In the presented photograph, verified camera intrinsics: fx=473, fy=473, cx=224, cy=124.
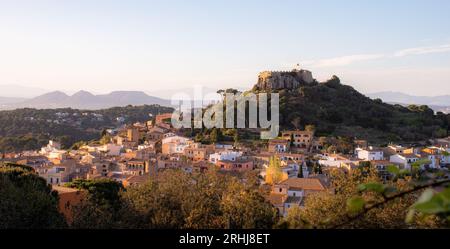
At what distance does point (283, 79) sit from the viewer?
61.8m

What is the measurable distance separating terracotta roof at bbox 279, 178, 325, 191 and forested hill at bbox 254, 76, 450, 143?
856 inches

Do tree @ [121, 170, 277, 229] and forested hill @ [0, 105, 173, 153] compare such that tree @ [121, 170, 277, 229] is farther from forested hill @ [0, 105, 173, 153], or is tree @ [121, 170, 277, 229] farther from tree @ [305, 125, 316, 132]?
forested hill @ [0, 105, 173, 153]

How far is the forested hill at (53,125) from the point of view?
45569mm

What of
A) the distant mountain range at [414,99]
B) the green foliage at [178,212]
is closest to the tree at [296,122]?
the green foliage at [178,212]

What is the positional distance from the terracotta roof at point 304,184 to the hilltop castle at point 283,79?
37574mm

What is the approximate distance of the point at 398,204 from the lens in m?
9.64

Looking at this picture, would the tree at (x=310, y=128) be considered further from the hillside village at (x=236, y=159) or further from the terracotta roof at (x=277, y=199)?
the terracotta roof at (x=277, y=199)

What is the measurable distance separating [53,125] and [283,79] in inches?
1154

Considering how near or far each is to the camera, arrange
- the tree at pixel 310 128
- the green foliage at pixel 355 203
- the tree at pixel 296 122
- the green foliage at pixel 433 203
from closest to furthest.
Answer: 1. the green foliage at pixel 433 203
2. the green foliage at pixel 355 203
3. the tree at pixel 310 128
4. the tree at pixel 296 122

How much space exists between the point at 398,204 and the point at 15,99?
13230 cm

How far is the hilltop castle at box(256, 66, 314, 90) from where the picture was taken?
202 ft
